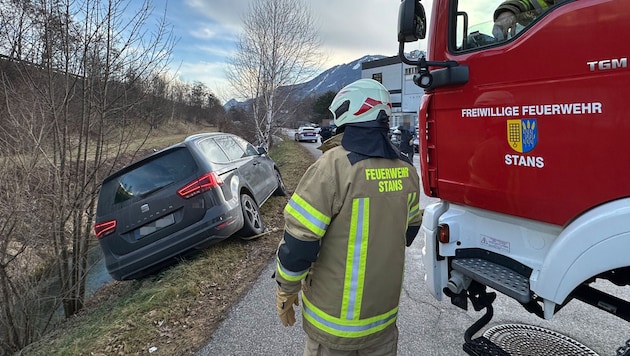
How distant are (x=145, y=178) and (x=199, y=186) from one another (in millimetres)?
760

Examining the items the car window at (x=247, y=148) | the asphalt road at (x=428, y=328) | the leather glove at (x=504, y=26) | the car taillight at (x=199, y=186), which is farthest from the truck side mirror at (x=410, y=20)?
the car window at (x=247, y=148)

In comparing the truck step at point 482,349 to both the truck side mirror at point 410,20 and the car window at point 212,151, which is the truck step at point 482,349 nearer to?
the truck side mirror at point 410,20

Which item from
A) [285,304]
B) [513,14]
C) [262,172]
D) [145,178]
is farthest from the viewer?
[262,172]

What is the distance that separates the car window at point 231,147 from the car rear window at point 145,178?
1245mm

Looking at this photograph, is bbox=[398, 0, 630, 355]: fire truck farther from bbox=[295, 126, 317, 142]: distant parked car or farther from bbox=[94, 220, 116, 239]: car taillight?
bbox=[295, 126, 317, 142]: distant parked car

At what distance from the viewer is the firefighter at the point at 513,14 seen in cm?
195

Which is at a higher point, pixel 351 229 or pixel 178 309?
pixel 351 229

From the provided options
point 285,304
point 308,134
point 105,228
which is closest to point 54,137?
point 105,228

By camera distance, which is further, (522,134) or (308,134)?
(308,134)

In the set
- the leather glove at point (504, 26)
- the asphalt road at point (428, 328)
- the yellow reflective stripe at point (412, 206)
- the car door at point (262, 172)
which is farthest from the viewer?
the car door at point (262, 172)

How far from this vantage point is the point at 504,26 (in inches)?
81.8

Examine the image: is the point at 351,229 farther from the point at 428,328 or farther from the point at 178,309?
the point at 178,309

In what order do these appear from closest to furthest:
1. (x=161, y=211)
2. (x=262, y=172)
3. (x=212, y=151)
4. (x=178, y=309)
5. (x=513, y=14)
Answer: (x=513, y=14) → (x=178, y=309) → (x=161, y=211) → (x=212, y=151) → (x=262, y=172)

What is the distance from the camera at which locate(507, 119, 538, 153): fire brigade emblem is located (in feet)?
6.16
